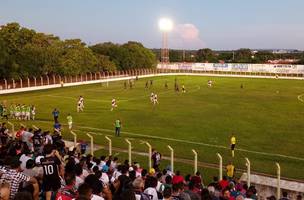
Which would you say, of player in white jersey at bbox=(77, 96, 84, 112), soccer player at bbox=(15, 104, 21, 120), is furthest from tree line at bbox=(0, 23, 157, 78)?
soccer player at bbox=(15, 104, 21, 120)

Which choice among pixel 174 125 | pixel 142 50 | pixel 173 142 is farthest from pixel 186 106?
pixel 142 50

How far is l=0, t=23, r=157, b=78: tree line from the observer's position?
68938mm

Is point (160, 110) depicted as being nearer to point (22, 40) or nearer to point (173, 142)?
point (173, 142)

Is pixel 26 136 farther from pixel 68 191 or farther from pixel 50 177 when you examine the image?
pixel 68 191

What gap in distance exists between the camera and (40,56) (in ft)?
240

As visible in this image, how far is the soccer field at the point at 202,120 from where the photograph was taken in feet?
87.7

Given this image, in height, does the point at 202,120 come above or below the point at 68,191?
below

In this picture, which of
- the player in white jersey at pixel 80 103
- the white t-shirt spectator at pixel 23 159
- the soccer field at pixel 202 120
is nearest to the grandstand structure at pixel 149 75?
the soccer field at pixel 202 120

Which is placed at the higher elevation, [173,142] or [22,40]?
[22,40]

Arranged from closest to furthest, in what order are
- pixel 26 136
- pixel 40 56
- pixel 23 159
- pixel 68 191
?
pixel 68 191, pixel 23 159, pixel 26 136, pixel 40 56

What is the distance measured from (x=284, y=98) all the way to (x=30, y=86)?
39116mm

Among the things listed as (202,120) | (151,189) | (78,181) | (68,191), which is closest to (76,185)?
(78,181)

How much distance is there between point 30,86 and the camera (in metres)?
65.7

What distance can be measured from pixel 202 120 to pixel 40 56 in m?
43.8
